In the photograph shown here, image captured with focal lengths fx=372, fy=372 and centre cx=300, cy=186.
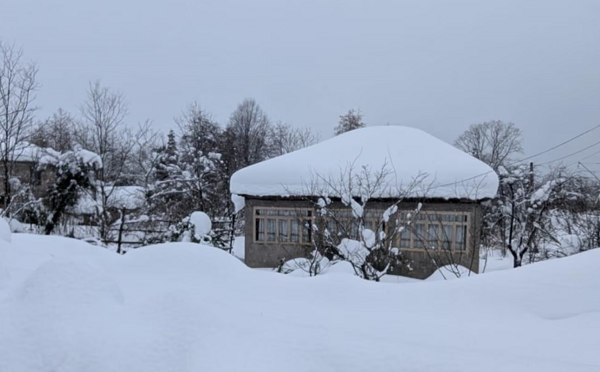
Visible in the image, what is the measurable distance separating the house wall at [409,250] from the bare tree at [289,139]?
72.9 feet

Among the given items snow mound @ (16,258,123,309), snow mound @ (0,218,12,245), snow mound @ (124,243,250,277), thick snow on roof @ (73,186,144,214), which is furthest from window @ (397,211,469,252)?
thick snow on roof @ (73,186,144,214)

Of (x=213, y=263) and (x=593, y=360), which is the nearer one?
(x=593, y=360)

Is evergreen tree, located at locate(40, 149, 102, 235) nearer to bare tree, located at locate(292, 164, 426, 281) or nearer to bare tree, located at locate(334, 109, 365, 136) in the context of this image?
bare tree, located at locate(292, 164, 426, 281)

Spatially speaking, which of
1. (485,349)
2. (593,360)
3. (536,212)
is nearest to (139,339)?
(485,349)

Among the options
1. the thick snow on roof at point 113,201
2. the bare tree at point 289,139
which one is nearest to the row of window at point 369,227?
the thick snow on roof at point 113,201

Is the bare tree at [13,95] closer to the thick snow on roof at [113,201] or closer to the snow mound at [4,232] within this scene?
the thick snow on roof at [113,201]

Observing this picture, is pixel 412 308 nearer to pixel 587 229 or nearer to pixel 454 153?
pixel 587 229

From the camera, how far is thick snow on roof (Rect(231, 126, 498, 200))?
429 inches

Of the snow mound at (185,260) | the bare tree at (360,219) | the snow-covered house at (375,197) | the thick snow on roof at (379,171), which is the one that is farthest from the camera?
the thick snow on roof at (379,171)

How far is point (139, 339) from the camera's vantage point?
2877 millimetres

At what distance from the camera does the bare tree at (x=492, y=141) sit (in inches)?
1438

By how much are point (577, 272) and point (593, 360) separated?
43.8 inches

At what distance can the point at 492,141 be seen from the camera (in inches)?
1494

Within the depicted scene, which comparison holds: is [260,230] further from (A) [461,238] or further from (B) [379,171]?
(A) [461,238]
